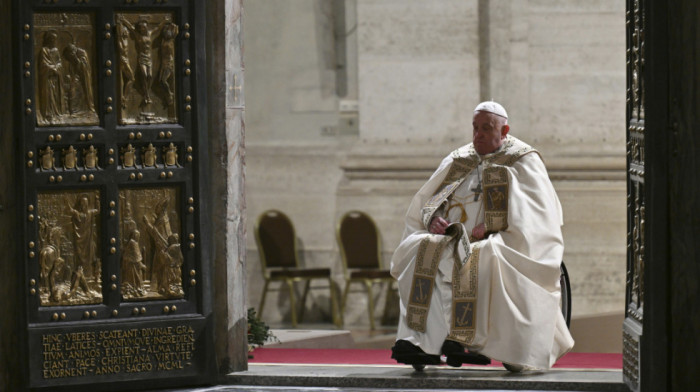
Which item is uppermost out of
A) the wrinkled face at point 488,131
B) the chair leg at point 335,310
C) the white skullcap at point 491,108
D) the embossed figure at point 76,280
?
the white skullcap at point 491,108

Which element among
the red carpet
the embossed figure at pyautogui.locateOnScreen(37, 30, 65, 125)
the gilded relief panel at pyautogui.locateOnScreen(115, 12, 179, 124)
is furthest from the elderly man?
the embossed figure at pyautogui.locateOnScreen(37, 30, 65, 125)

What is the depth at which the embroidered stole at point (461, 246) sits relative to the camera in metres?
7.88

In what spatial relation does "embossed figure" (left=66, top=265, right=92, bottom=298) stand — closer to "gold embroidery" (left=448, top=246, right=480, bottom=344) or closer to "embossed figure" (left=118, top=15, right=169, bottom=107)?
"embossed figure" (left=118, top=15, right=169, bottom=107)

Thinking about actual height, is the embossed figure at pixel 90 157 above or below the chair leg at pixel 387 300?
above

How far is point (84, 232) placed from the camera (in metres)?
7.81

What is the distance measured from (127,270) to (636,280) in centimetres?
286

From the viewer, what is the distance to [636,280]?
7590 mm

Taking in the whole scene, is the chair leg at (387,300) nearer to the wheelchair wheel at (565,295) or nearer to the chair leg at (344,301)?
the chair leg at (344,301)

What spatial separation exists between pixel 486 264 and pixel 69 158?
243cm

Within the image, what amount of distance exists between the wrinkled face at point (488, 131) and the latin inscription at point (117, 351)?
2.05 meters

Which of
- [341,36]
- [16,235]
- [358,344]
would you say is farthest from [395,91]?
[16,235]

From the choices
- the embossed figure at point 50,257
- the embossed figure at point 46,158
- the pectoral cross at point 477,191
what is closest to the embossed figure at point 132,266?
the embossed figure at point 50,257

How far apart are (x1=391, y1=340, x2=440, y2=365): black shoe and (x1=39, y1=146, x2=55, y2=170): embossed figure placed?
7.25 feet

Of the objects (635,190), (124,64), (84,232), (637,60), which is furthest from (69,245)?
(637,60)
